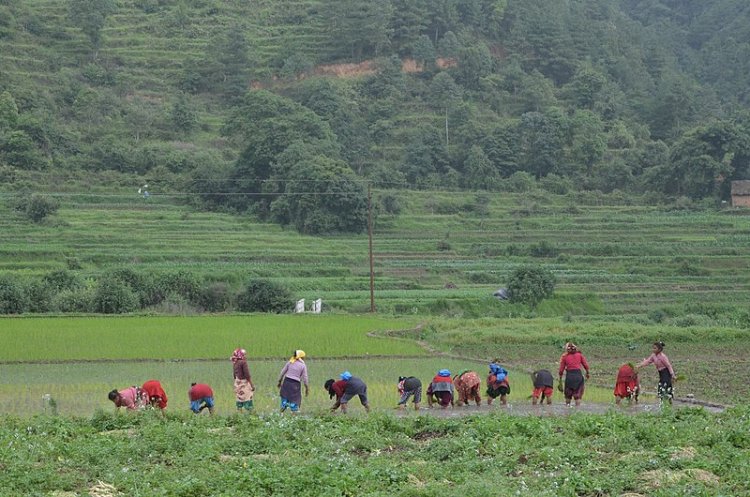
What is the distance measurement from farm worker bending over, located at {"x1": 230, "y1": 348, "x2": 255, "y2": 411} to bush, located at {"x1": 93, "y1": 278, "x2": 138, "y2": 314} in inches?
765

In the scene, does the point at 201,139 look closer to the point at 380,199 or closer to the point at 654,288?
the point at 380,199

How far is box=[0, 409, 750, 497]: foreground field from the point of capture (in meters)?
11.2

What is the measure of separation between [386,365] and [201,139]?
136ft

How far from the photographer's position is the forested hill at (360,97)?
192 feet

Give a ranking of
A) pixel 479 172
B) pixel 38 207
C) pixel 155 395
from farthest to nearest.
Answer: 1. pixel 479 172
2. pixel 38 207
3. pixel 155 395

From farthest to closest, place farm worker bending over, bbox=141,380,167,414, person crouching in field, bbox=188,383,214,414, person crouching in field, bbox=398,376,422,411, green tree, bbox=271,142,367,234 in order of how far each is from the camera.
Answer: green tree, bbox=271,142,367,234 → person crouching in field, bbox=398,376,422,411 → person crouching in field, bbox=188,383,214,414 → farm worker bending over, bbox=141,380,167,414

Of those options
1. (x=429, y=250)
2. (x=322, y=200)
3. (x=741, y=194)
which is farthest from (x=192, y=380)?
(x=741, y=194)

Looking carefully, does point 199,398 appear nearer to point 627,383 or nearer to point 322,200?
point 627,383

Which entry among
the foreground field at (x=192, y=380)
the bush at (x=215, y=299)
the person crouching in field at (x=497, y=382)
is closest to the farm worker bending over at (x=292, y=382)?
the foreground field at (x=192, y=380)

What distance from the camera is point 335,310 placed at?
38.7 metres

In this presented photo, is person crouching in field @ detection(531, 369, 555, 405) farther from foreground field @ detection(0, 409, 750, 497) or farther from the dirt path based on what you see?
foreground field @ detection(0, 409, 750, 497)

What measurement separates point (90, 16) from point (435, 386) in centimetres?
6042

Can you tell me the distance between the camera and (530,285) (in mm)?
40281

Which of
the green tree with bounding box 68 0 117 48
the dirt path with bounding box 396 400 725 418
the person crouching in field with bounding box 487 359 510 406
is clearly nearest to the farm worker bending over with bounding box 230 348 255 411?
the dirt path with bounding box 396 400 725 418
